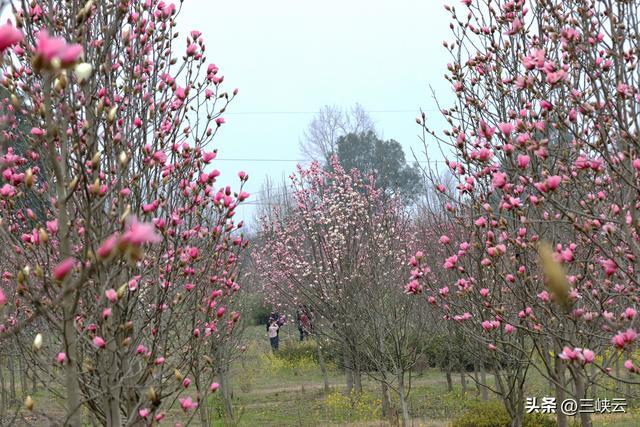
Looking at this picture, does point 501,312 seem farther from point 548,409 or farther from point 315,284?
point 315,284

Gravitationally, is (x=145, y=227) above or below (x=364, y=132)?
below

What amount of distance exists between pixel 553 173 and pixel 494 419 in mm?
5764

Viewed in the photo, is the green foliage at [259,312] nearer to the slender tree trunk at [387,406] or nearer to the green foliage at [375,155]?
the green foliage at [375,155]

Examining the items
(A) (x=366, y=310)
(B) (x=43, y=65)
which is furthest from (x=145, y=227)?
(A) (x=366, y=310)

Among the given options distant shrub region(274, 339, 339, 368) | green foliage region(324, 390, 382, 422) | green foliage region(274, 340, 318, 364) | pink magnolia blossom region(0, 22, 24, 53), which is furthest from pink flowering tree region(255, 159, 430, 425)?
pink magnolia blossom region(0, 22, 24, 53)

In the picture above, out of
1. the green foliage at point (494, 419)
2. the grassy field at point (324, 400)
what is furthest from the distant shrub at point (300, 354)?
the green foliage at point (494, 419)

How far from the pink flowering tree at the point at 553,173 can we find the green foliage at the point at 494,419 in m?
3.44

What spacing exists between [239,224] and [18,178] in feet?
5.10

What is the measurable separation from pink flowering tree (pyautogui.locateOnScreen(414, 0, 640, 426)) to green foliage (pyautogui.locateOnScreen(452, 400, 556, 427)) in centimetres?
344

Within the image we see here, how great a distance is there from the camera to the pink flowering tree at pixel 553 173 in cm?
404

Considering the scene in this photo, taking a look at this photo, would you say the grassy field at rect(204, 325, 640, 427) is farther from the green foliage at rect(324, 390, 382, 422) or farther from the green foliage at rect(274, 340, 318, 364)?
the green foliage at rect(274, 340, 318, 364)

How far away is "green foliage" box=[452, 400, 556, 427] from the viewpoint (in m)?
10.2

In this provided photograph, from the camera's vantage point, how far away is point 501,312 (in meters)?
5.14

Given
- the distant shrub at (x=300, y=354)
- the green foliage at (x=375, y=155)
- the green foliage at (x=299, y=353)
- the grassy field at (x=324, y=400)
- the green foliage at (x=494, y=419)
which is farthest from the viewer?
the green foliage at (x=375, y=155)
